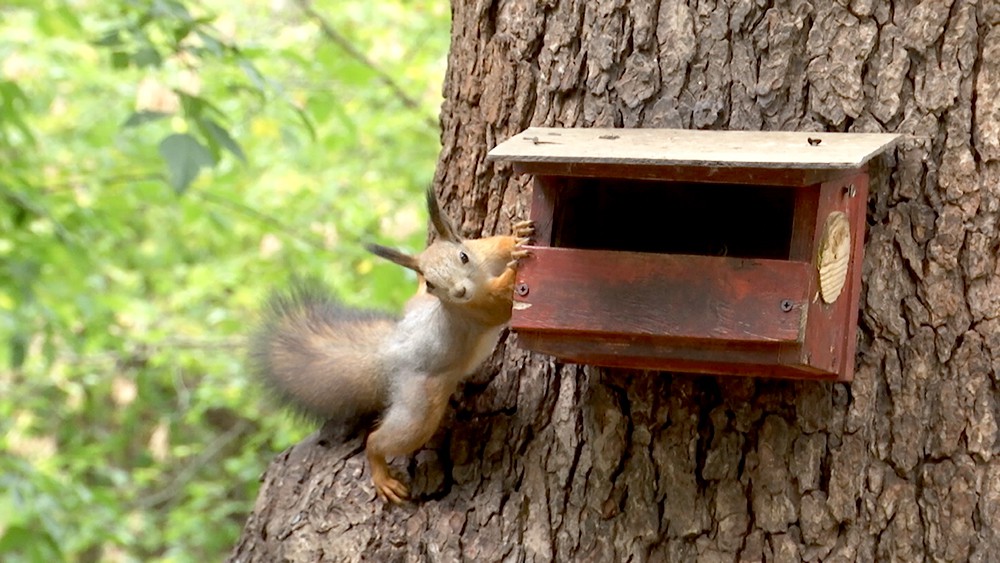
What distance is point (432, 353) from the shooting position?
246 cm

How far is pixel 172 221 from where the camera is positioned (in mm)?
7828

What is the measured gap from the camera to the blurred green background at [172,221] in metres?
4.18

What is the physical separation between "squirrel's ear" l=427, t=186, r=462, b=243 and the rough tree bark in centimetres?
33

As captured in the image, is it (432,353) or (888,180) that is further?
(432,353)

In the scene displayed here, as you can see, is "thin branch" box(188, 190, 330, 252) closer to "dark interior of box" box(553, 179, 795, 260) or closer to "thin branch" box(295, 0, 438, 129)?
"thin branch" box(295, 0, 438, 129)

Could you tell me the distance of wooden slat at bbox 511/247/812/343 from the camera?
1.73 meters

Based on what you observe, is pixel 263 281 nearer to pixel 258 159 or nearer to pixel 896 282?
pixel 258 159

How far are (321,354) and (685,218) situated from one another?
0.91 metres

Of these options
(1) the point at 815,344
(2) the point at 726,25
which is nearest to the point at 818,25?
(2) the point at 726,25

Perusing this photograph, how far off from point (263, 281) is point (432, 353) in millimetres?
3928

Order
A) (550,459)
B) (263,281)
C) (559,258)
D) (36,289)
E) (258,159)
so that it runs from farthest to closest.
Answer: (258,159) → (263,281) → (36,289) → (550,459) → (559,258)

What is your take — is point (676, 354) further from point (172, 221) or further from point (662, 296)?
Result: point (172, 221)

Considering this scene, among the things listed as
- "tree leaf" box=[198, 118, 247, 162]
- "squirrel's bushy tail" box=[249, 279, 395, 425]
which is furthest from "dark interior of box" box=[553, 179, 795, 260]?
"tree leaf" box=[198, 118, 247, 162]

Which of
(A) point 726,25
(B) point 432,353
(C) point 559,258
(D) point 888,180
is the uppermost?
(A) point 726,25
